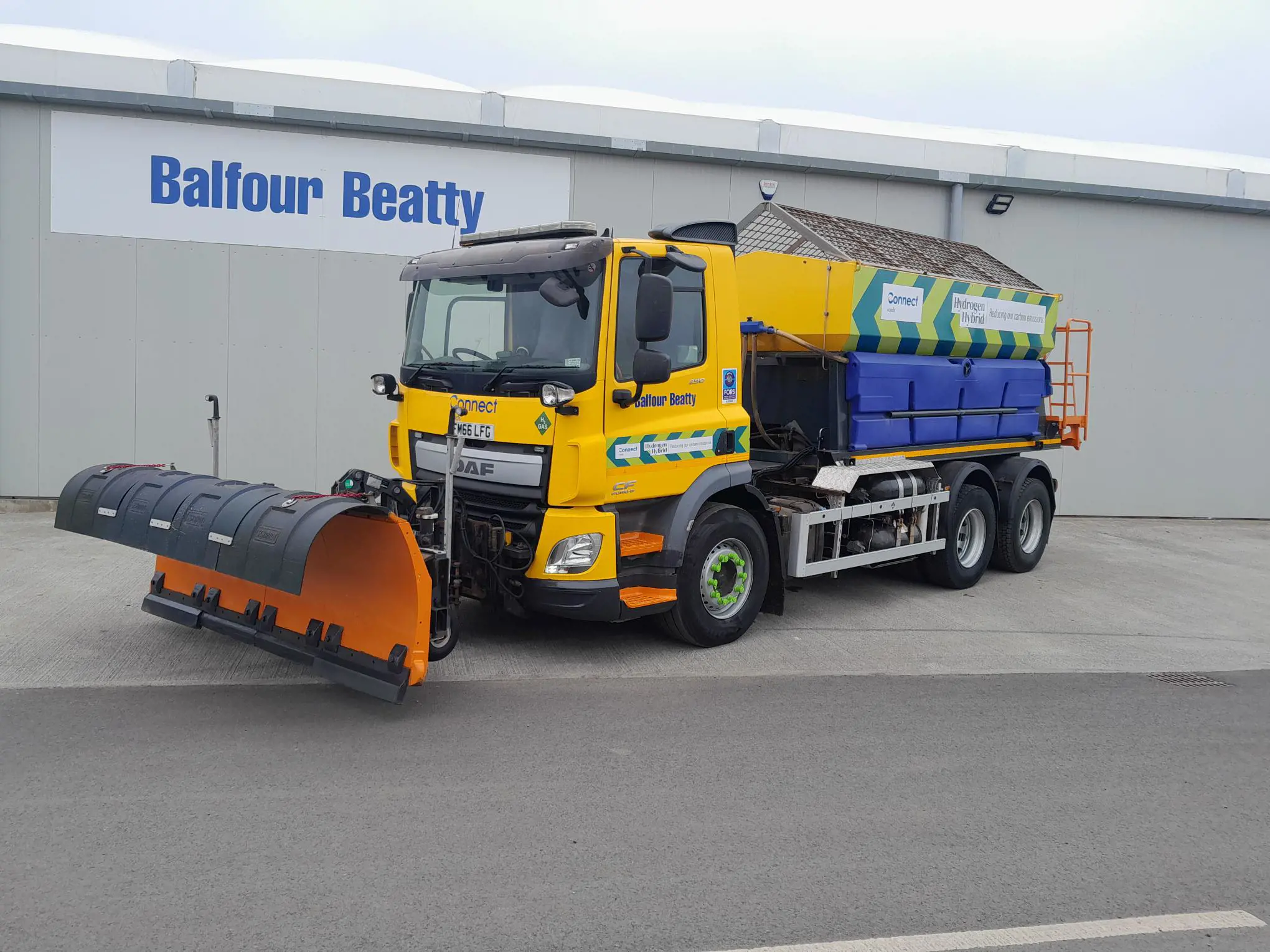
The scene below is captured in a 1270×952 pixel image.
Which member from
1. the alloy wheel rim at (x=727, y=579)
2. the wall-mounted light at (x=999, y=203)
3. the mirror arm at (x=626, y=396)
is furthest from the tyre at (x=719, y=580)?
the wall-mounted light at (x=999, y=203)

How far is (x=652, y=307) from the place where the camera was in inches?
242

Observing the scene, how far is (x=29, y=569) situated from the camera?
28.9 feet

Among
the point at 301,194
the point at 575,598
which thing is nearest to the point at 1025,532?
the point at 575,598

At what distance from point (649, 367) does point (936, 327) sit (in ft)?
11.9

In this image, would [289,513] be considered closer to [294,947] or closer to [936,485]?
[294,947]

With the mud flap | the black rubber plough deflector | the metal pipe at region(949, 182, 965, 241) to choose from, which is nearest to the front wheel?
the mud flap

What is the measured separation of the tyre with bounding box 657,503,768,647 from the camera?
274 inches

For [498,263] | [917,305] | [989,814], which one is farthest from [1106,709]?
[498,263]

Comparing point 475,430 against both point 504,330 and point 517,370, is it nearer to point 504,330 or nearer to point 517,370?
point 517,370

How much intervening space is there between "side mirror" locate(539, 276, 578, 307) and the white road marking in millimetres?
3907

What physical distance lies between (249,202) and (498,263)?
636 centimetres

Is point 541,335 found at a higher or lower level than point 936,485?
higher

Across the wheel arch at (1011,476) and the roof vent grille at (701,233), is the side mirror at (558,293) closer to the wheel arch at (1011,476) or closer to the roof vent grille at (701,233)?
the roof vent grille at (701,233)

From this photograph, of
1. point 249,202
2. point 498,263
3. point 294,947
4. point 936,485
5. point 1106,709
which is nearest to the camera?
point 294,947
